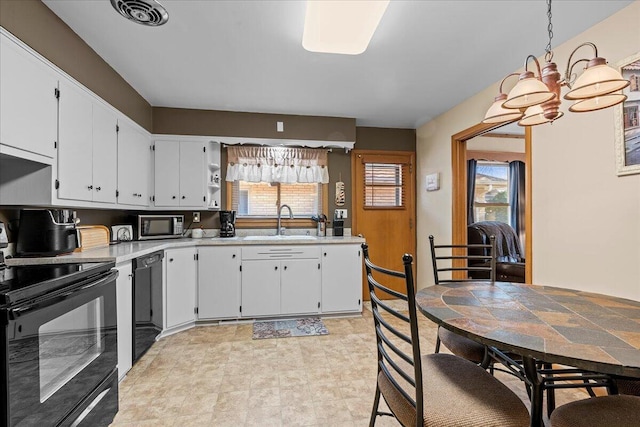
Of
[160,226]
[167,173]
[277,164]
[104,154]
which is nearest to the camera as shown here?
[104,154]

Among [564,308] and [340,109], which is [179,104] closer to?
[340,109]

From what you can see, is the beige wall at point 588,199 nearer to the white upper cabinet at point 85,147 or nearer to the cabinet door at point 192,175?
the cabinet door at point 192,175

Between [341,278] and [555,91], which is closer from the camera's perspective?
[555,91]

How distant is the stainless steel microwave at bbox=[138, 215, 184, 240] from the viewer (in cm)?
334

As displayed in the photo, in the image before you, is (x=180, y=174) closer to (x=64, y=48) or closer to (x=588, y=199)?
(x=64, y=48)

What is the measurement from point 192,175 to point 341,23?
2512mm

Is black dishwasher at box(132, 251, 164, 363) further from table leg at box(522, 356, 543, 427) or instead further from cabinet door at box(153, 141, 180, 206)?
table leg at box(522, 356, 543, 427)

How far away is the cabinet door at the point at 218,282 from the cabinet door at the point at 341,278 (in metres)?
0.99

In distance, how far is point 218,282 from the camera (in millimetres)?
3375

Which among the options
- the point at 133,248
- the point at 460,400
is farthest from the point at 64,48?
the point at 460,400

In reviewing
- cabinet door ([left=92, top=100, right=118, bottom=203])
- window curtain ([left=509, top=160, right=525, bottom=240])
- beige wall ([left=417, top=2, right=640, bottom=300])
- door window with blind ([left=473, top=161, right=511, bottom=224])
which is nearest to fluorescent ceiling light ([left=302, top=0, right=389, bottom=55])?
beige wall ([left=417, top=2, right=640, bottom=300])

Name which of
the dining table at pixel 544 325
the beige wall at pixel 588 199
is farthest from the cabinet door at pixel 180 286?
the beige wall at pixel 588 199

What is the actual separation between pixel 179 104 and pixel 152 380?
2.87 m

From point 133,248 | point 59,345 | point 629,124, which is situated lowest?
point 59,345
